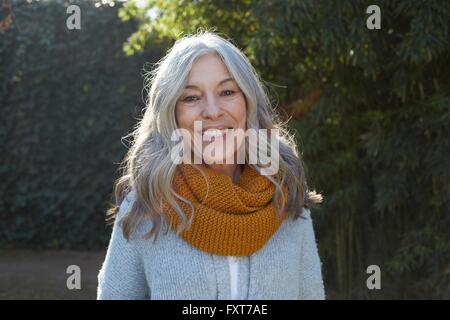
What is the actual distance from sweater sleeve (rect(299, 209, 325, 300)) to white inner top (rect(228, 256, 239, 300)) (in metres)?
0.21

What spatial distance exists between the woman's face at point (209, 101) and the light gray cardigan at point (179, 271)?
25cm

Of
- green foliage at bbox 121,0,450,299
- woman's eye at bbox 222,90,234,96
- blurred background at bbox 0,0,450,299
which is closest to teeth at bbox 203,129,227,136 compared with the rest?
woman's eye at bbox 222,90,234,96

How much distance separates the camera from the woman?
1.79 metres

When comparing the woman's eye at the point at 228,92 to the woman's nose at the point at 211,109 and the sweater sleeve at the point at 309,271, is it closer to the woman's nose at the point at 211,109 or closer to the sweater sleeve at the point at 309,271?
the woman's nose at the point at 211,109

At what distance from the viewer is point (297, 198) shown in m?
1.94

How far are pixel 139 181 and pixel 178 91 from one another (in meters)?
0.25

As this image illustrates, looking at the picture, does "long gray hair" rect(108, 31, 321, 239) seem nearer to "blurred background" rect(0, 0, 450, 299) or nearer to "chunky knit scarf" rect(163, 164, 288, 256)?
"chunky knit scarf" rect(163, 164, 288, 256)

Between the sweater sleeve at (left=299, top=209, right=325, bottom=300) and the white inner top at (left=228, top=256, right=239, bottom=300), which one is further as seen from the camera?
the sweater sleeve at (left=299, top=209, right=325, bottom=300)

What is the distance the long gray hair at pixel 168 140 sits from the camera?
1792 mm

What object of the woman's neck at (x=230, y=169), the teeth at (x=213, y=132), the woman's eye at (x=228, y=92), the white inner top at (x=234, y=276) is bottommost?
the white inner top at (x=234, y=276)

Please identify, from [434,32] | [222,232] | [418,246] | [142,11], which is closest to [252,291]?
[222,232]

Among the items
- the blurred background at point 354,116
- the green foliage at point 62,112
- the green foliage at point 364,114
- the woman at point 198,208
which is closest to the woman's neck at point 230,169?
the woman at point 198,208

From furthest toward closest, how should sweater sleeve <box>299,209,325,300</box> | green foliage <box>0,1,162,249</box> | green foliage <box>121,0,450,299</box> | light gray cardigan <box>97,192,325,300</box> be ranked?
green foliage <box>0,1,162,249</box> < green foliage <box>121,0,450,299</box> < sweater sleeve <box>299,209,325,300</box> < light gray cardigan <box>97,192,325,300</box>

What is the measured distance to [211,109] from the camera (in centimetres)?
180
